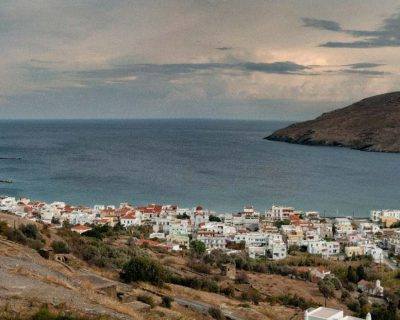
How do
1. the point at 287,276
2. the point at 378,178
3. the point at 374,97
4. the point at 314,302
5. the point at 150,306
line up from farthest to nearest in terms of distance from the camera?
the point at 374,97 → the point at 378,178 → the point at 287,276 → the point at 314,302 → the point at 150,306

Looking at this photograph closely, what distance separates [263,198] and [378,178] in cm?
2973

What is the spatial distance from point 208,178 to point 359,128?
85.1m

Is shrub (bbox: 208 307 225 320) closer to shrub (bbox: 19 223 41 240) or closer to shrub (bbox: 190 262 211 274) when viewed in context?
shrub (bbox: 19 223 41 240)

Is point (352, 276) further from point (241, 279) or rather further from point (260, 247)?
point (260, 247)

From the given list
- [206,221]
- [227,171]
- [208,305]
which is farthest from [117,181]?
[208,305]

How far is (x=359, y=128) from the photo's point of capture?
154250 millimetres

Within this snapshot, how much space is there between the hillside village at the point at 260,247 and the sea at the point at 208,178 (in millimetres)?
10220

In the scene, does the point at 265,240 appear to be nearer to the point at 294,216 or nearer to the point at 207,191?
the point at 294,216

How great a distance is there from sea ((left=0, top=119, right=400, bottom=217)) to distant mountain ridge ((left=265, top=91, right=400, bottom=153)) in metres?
14.5

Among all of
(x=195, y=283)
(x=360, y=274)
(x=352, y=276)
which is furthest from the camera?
(x=352, y=276)

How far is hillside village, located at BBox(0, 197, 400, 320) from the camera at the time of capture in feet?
70.2

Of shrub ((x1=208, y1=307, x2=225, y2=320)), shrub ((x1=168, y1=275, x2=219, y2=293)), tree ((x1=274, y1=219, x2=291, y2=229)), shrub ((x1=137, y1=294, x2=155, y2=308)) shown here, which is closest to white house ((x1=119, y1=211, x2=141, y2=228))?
tree ((x1=274, y1=219, x2=291, y2=229))

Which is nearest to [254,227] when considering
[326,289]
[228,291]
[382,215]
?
[382,215]

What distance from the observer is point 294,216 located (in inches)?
2159
